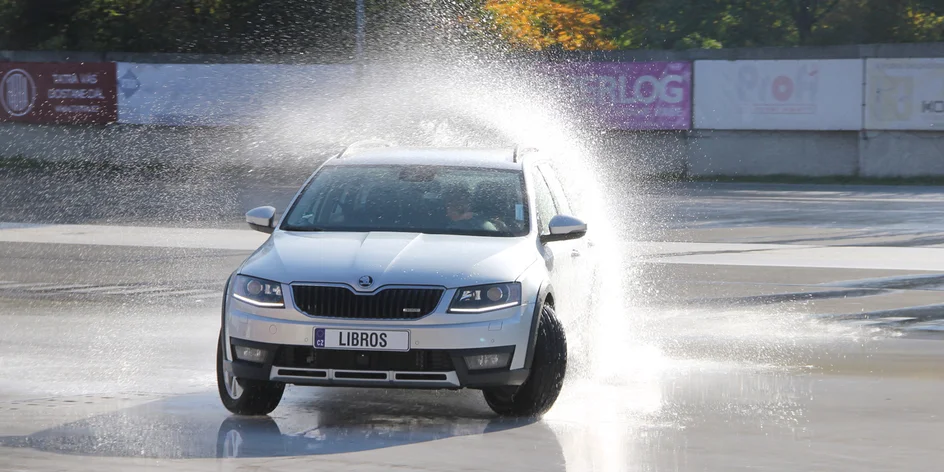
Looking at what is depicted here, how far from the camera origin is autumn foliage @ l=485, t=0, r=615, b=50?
38.7 m

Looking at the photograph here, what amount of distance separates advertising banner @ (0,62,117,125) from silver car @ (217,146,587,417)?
26.7 metres

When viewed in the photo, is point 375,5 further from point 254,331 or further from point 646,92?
point 254,331

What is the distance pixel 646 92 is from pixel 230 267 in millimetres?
18641

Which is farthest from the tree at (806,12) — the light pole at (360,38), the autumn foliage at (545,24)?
the light pole at (360,38)

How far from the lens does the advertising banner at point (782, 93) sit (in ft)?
102

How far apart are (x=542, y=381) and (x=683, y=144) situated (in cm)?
2534

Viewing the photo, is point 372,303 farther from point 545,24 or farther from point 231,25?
point 545,24

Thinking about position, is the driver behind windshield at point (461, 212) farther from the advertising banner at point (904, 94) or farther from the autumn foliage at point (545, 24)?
the autumn foliage at point (545, 24)

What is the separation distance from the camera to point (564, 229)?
27.0 feet

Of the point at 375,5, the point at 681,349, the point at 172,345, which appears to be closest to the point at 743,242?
the point at 681,349

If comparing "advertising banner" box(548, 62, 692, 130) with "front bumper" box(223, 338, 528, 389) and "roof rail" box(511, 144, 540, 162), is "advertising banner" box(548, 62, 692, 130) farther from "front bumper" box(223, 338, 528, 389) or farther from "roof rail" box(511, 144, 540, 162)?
"front bumper" box(223, 338, 528, 389)

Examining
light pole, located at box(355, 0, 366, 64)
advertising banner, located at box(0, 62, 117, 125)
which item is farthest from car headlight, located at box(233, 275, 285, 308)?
light pole, located at box(355, 0, 366, 64)

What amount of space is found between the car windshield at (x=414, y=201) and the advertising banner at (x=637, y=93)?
2378 cm

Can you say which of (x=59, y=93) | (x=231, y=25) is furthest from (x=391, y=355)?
(x=231, y=25)
